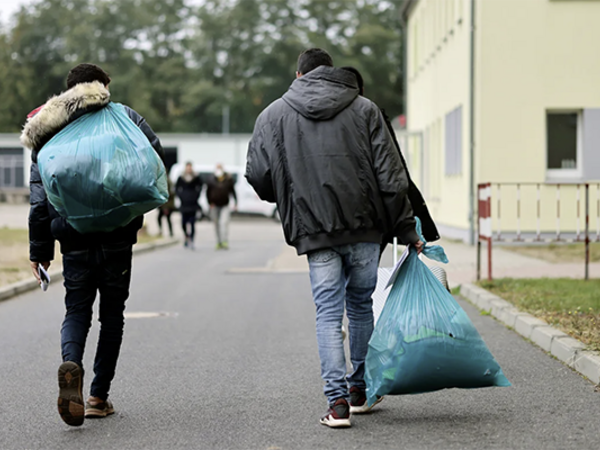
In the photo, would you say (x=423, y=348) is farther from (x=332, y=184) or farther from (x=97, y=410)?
(x=97, y=410)

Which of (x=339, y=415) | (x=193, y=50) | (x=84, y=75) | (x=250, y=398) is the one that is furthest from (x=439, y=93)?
(x=193, y=50)

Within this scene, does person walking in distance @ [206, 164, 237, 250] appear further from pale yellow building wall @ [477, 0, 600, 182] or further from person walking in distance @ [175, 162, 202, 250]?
pale yellow building wall @ [477, 0, 600, 182]

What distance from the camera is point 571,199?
1894cm

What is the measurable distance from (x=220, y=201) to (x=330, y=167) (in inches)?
700

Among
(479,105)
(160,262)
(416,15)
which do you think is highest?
(416,15)

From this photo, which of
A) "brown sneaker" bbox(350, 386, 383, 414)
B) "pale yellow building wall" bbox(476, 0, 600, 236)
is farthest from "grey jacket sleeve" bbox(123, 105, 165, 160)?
"pale yellow building wall" bbox(476, 0, 600, 236)

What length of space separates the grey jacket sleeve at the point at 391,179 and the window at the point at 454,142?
17875 mm

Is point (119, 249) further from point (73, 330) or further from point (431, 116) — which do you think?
point (431, 116)

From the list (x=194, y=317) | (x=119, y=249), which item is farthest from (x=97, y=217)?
(x=194, y=317)

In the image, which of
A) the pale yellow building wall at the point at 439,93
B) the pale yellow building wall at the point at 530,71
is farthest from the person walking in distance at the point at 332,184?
the pale yellow building wall at the point at 439,93

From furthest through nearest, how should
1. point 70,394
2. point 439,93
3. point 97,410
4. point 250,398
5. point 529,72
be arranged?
point 439,93, point 529,72, point 250,398, point 97,410, point 70,394

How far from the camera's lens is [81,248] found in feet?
18.1

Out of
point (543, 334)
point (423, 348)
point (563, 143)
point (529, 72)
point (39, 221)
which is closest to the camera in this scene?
point (423, 348)

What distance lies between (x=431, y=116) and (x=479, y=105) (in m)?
8.75
